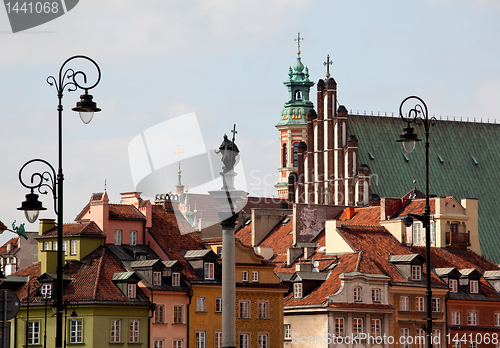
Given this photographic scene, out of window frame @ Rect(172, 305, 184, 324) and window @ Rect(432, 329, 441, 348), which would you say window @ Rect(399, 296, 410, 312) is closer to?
Result: window @ Rect(432, 329, 441, 348)

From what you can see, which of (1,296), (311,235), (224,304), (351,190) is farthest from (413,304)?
(1,296)

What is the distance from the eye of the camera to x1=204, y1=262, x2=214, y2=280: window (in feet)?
241

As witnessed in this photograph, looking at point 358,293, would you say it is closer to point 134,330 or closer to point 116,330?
point 134,330

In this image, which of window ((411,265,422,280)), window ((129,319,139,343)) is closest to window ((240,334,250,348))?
window ((129,319,139,343))

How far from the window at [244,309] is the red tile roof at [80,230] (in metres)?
9.68

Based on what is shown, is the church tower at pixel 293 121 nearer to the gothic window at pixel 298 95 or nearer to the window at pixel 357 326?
the gothic window at pixel 298 95

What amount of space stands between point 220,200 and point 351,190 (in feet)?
204

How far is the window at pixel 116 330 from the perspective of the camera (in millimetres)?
66812

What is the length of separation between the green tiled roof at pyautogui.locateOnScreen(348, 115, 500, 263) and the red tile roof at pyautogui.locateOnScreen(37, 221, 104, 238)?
132ft

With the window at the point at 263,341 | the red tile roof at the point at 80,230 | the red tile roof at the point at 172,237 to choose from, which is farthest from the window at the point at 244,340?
the red tile roof at the point at 80,230

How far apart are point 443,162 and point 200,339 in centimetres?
4735

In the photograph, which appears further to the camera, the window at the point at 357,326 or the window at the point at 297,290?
the window at the point at 297,290

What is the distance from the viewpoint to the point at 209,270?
73688 mm

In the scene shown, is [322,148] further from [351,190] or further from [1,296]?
[1,296]
